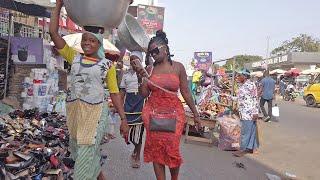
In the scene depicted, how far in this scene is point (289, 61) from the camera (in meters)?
57.2

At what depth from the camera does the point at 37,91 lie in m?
10.0

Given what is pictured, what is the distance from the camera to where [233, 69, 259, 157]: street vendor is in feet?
28.4

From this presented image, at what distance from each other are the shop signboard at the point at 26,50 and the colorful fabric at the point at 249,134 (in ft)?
15.5

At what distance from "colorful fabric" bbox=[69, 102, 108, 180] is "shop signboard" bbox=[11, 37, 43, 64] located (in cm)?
625

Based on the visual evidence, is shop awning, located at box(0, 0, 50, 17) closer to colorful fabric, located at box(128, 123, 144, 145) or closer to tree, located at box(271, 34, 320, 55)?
colorful fabric, located at box(128, 123, 144, 145)

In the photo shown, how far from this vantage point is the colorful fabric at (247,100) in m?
8.63

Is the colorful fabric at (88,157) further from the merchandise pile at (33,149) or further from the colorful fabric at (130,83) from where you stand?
the colorful fabric at (130,83)

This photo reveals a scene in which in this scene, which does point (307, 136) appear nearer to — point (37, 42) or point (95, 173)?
point (37, 42)

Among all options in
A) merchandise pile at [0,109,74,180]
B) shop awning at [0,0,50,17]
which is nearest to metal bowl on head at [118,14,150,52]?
merchandise pile at [0,109,74,180]

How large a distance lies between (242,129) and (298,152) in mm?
1759

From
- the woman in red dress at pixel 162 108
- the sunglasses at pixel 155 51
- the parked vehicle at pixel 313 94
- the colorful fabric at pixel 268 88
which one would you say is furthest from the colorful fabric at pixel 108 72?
the parked vehicle at pixel 313 94

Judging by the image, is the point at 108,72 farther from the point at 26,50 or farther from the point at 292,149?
the point at 292,149

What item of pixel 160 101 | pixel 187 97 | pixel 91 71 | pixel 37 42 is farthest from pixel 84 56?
pixel 37 42

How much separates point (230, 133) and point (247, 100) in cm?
101
